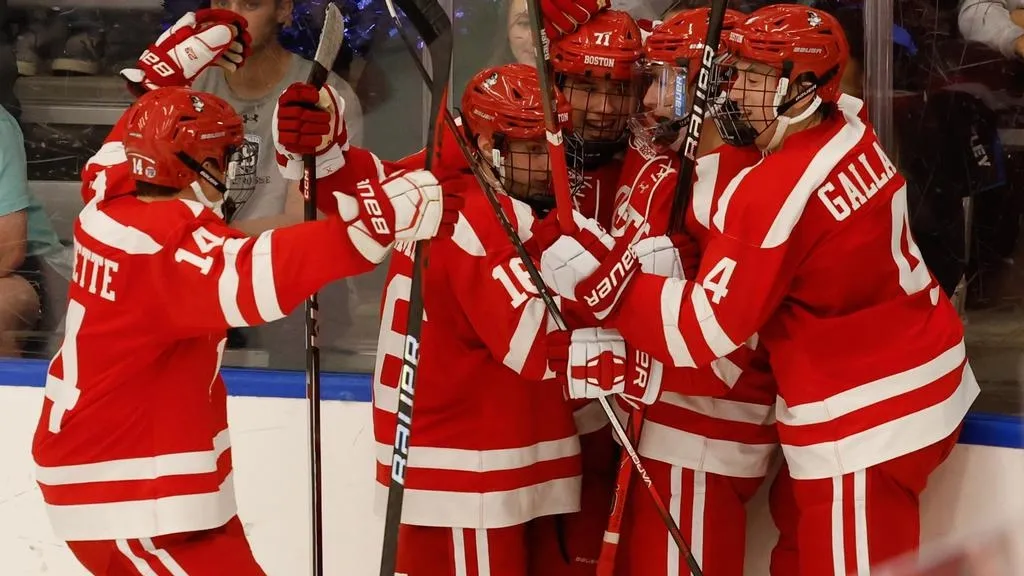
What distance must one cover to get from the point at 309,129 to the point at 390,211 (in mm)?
468

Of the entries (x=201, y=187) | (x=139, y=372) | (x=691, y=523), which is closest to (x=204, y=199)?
(x=201, y=187)

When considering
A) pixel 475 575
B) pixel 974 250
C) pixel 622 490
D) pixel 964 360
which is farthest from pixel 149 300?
pixel 974 250

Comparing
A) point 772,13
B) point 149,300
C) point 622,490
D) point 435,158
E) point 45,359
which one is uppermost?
point 772,13

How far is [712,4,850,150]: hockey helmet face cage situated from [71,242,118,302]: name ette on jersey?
961 mm

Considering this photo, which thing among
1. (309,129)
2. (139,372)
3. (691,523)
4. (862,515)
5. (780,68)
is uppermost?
(780,68)

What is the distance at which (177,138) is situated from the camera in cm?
189

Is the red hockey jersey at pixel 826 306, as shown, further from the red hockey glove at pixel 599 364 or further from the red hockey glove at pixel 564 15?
the red hockey glove at pixel 564 15

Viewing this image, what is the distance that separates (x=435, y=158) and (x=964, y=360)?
0.90 m

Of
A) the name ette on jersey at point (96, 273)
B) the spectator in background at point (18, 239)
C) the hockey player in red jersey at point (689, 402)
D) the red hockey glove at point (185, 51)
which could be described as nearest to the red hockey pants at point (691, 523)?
the hockey player in red jersey at point (689, 402)

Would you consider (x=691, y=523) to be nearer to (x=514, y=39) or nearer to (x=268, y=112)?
(x=514, y=39)

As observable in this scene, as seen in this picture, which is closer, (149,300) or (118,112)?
(149,300)

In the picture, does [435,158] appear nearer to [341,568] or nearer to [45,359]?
[341,568]

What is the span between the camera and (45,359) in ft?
8.97

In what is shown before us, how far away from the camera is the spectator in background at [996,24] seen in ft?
7.90
